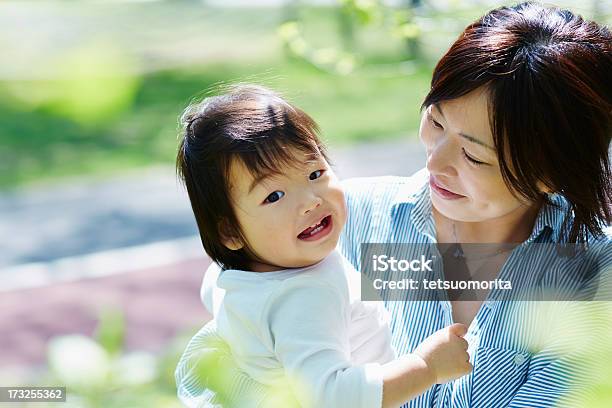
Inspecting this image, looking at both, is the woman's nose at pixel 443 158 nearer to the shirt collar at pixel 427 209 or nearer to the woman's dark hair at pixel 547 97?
the woman's dark hair at pixel 547 97

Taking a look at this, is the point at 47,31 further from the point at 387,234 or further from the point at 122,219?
the point at 122,219

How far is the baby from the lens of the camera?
135 cm

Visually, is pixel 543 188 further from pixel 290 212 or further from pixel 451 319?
pixel 290 212

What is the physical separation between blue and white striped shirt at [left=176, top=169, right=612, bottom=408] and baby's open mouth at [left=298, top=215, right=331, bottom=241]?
0.24 m

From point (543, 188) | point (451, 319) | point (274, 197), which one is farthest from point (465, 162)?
point (274, 197)

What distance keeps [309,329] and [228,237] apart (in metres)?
0.26

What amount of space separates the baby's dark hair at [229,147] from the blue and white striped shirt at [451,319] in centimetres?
19

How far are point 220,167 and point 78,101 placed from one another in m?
1.02

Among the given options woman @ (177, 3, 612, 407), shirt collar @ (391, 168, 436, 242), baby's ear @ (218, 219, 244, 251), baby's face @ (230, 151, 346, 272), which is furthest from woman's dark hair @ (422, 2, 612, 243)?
baby's ear @ (218, 219, 244, 251)

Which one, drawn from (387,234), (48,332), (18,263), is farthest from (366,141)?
(387,234)

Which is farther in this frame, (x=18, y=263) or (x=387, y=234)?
(x=18, y=263)

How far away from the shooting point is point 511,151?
5.42 ft

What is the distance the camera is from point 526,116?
1.64 m

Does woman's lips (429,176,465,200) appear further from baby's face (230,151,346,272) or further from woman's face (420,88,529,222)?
baby's face (230,151,346,272)
